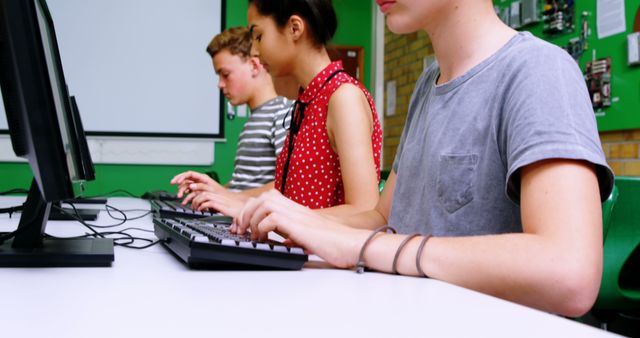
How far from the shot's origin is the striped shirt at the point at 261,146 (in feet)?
7.50

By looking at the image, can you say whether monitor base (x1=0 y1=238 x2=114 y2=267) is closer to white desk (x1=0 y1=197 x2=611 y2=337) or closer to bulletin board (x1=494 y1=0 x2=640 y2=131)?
white desk (x1=0 y1=197 x2=611 y2=337)

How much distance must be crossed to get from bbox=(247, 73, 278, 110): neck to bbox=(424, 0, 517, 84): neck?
1.59 metres

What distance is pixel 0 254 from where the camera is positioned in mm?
741

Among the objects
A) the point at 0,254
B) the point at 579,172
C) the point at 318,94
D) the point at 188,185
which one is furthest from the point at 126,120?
the point at 579,172

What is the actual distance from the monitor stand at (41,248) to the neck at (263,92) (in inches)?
64.5

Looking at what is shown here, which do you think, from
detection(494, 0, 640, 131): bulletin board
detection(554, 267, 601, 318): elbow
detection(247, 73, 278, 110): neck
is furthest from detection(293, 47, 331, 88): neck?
detection(494, 0, 640, 131): bulletin board

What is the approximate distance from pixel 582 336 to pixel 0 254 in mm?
625

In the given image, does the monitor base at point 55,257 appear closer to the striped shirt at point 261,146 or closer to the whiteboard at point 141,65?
the striped shirt at point 261,146

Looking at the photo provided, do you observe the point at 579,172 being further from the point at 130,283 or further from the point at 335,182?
the point at 335,182

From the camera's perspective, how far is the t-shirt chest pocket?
887mm

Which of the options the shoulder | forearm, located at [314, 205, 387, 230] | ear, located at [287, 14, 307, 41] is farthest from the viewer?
ear, located at [287, 14, 307, 41]

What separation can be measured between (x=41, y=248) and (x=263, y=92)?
1.77m

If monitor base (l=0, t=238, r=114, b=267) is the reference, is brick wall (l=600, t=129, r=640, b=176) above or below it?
below

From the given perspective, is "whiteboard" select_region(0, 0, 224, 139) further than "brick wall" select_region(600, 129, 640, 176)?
Yes
